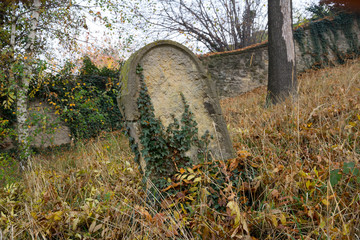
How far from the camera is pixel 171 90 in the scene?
2611mm

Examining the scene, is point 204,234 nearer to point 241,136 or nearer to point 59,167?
point 241,136

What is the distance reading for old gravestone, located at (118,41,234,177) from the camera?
7.82ft

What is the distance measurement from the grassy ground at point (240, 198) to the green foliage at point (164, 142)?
14 centimetres

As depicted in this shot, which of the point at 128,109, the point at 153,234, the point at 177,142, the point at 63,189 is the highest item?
the point at 128,109

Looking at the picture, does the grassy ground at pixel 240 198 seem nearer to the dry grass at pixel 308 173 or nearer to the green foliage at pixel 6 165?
the dry grass at pixel 308 173

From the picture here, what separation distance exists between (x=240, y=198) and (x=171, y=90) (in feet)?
4.57

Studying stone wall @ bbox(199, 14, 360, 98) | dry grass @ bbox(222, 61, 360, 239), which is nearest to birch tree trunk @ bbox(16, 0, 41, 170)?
dry grass @ bbox(222, 61, 360, 239)

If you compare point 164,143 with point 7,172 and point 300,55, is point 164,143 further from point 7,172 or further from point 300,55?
point 300,55

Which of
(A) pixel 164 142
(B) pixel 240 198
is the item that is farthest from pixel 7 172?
(B) pixel 240 198

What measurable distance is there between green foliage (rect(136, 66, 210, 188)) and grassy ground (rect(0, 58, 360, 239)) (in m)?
0.14

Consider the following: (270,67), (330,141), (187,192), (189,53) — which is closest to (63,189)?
(187,192)

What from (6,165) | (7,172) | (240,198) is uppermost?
(6,165)

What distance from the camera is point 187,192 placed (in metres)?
2.30

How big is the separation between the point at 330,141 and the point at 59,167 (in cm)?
432
